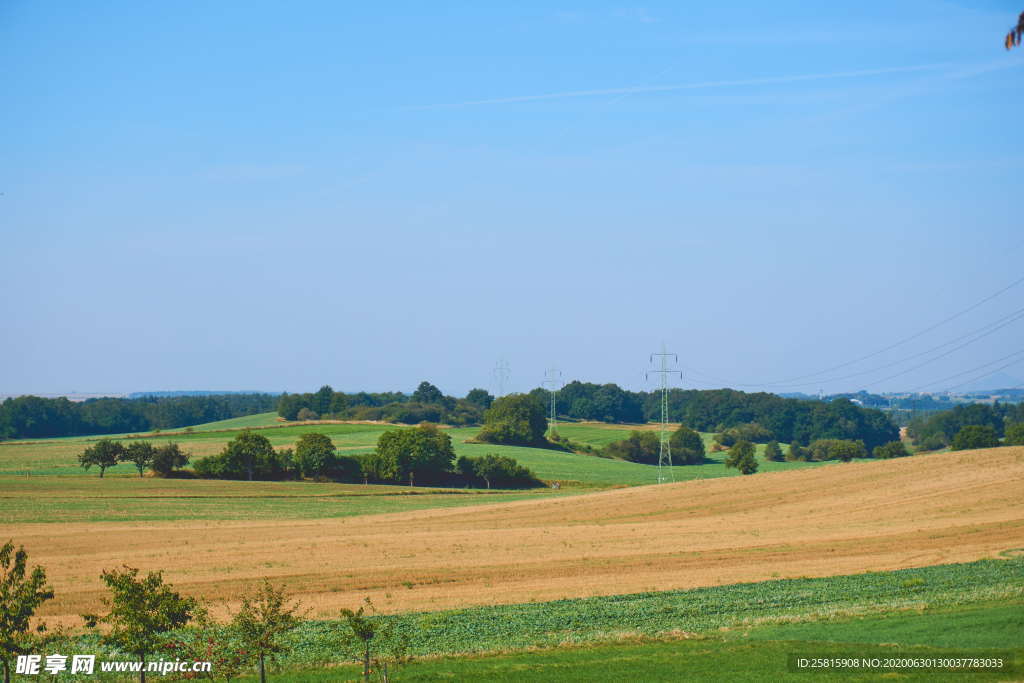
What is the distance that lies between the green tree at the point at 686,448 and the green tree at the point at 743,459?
15.9m

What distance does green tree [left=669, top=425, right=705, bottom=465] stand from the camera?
393 ft

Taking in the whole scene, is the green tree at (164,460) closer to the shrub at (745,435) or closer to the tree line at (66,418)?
the tree line at (66,418)

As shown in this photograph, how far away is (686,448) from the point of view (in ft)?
398

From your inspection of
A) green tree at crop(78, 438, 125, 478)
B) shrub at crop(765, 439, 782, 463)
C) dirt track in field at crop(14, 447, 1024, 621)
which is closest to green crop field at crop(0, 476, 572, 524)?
green tree at crop(78, 438, 125, 478)

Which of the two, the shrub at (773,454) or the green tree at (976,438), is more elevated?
the green tree at (976,438)

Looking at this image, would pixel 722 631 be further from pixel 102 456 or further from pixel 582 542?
pixel 102 456

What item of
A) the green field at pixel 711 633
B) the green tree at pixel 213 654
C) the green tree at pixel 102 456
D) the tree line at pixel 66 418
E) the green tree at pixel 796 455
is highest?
the tree line at pixel 66 418

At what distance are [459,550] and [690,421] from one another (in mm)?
Answer: 134473

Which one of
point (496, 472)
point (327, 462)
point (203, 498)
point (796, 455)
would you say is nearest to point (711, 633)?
point (203, 498)

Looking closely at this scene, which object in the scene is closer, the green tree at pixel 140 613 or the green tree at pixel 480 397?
the green tree at pixel 140 613

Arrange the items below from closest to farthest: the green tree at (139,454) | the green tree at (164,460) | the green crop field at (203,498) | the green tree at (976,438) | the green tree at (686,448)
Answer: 1. the green crop field at (203,498)
2. the green tree at (139,454)
3. the green tree at (164,460)
4. the green tree at (976,438)
5. the green tree at (686,448)

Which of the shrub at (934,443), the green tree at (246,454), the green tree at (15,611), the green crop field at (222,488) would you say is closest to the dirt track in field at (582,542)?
the green crop field at (222,488)

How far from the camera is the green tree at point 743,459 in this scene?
99.3 metres

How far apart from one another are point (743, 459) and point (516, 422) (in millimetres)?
37859
